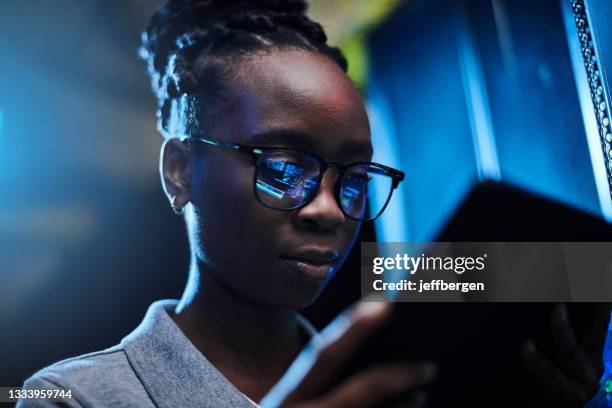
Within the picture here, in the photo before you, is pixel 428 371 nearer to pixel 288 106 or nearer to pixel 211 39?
pixel 288 106

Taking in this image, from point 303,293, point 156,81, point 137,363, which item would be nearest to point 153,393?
point 137,363

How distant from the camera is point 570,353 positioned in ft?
3.21

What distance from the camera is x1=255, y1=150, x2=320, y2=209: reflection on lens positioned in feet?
2.98

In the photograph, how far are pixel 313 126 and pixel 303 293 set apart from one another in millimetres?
287

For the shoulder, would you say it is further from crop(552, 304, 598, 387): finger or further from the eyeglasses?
crop(552, 304, 598, 387): finger

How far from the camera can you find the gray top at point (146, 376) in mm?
858

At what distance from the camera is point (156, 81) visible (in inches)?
41.4

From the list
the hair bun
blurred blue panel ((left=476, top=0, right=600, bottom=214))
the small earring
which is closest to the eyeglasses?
the small earring

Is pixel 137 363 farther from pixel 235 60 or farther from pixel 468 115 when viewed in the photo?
pixel 468 115

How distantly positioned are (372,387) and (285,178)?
39 cm

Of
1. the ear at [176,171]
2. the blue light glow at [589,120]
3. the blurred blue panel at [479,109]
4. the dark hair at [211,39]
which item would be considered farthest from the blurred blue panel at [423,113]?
the ear at [176,171]

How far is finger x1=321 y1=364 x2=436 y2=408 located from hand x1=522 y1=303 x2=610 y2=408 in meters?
0.36

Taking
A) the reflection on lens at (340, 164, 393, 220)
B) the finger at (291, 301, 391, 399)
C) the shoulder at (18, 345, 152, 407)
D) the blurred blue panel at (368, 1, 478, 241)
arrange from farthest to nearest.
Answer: the blurred blue panel at (368, 1, 478, 241) < the reflection on lens at (340, 164, 393, 220) < the shoulder at (18, 345, 152, 407) < the finger at (291, 301, 391, 399)

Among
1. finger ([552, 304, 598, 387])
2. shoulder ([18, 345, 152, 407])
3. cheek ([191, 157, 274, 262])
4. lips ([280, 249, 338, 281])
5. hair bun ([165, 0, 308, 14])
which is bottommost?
shoulder ([18, 345, 152, 407])
